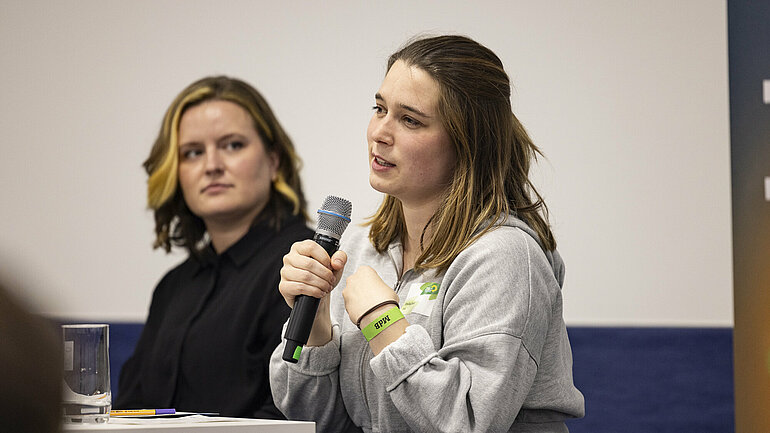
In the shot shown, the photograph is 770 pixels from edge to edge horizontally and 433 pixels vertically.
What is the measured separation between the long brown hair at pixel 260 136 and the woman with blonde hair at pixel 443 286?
87cm

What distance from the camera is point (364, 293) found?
1.52 m

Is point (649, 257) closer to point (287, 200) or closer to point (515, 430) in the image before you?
point (287, 200)

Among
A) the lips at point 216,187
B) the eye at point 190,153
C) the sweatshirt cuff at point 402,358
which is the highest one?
the eye at point 190,153

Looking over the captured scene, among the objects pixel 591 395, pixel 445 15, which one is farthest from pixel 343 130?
pixel 591 395

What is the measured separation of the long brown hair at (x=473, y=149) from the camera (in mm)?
1595

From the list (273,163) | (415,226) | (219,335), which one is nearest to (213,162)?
(273,163)

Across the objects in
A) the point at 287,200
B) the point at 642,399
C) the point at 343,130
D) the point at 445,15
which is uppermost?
the point at 445,15

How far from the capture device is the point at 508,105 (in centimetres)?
169

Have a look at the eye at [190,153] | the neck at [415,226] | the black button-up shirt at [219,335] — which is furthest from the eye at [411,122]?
the eye at [190,153]

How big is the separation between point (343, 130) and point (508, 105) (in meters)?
1.45

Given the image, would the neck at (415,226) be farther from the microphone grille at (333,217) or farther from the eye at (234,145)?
the eye at (234,145)

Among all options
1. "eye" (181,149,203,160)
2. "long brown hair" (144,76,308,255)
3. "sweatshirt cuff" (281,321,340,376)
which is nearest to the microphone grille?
"sweatshirt cuff" (281,321,340,376)

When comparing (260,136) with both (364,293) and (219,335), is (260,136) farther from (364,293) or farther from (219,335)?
(364,293)

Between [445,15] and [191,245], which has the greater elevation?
[445,15]
